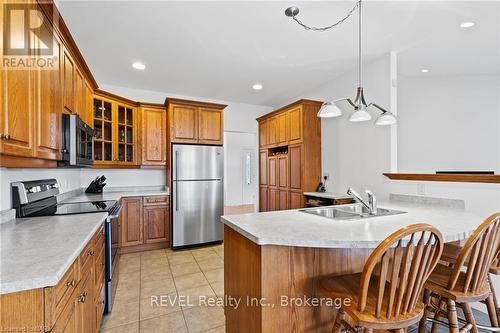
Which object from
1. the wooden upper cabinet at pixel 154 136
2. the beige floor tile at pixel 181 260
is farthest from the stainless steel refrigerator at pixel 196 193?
the wooden upper cabinet at pixel 154 136

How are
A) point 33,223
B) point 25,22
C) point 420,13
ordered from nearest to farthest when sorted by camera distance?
point 25,22, point 33,223, point 420,13

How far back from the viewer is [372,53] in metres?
3.09

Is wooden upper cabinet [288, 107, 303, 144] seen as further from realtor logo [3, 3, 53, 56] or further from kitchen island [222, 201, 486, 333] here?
realtor logo [3, 3, 53, 56]

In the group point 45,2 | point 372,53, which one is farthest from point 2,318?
point 372,53

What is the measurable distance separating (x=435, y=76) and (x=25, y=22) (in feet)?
16.6

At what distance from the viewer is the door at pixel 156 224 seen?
3.83 metres

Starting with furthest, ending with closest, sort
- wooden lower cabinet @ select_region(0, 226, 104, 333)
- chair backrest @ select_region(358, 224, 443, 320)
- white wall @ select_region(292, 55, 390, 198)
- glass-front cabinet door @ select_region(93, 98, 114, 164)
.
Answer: glass-front cabinet door @ select_region(93, 98, 114, 164)
white wall @ select_region(292, 55, 390, 198)
chair backrest @ select_region(358, 224, 443, 320)
wooden lower cabinet @ select_region(0, 226, 104, 333)

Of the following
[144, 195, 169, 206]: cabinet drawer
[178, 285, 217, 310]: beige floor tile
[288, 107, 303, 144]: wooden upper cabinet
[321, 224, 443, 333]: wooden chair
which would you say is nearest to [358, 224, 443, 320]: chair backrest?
[321, 224, 443, 333]: wooden chair

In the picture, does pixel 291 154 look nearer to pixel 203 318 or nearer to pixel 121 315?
pixel 203 318

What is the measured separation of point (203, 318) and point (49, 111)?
6.77 feet

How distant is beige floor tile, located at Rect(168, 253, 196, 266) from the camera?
337 centimetres

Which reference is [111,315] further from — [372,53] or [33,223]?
[372,53]

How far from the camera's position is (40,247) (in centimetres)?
122

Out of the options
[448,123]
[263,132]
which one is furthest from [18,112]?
[448,123]
